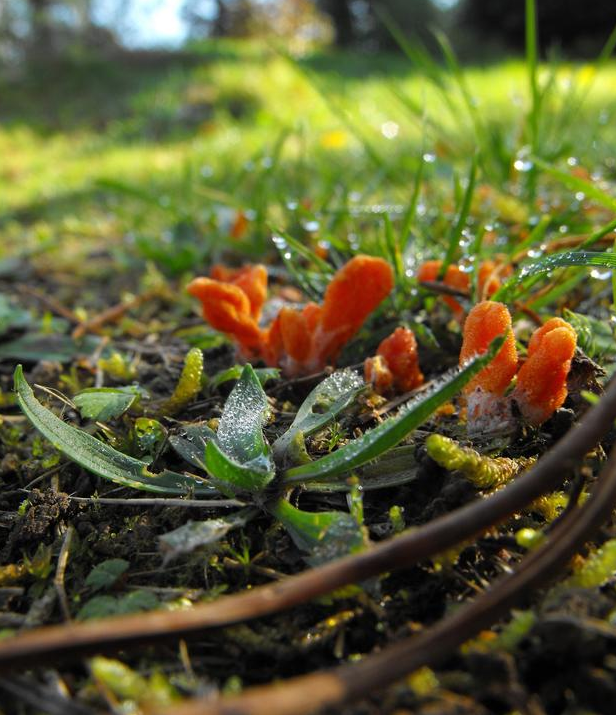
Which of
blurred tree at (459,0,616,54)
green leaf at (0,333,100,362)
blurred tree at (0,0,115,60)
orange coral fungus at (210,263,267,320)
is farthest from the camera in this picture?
blurred tree at (459,0,616,54)

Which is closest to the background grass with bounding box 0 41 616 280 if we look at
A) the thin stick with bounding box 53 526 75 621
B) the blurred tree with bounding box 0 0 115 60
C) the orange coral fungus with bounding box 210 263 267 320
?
the orange coral fungus with bounding box 210 263 267 320

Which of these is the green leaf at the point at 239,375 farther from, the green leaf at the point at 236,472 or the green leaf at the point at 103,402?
the green leaf at the point at 236,472

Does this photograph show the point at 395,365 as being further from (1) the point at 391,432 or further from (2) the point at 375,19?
(2) the point at 375,19

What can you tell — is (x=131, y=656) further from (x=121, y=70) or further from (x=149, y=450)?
(x=121, y=70)

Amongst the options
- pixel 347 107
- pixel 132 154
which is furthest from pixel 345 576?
pixel 132 154

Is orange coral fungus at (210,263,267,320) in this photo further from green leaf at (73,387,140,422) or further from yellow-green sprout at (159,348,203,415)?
green leaf at (73,387,140,422)

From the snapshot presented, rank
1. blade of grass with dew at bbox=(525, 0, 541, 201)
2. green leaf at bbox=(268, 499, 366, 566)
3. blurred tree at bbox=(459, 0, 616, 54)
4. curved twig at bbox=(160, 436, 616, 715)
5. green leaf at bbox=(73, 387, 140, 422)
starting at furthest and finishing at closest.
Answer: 1. blurred tree at bbox=(459, 0, 616, 54)
2. blade of grass with dew at bbox=(525, 0, 541, 201)
3. green leaf at bbox=(73, 387, 140, 422)
4. green leaf at bbox=(268, 499, 366, 566)
5. curved twig at bbox=(160, 436, 616, 715)

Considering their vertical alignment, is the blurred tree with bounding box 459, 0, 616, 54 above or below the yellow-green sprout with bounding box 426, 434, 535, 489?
above
